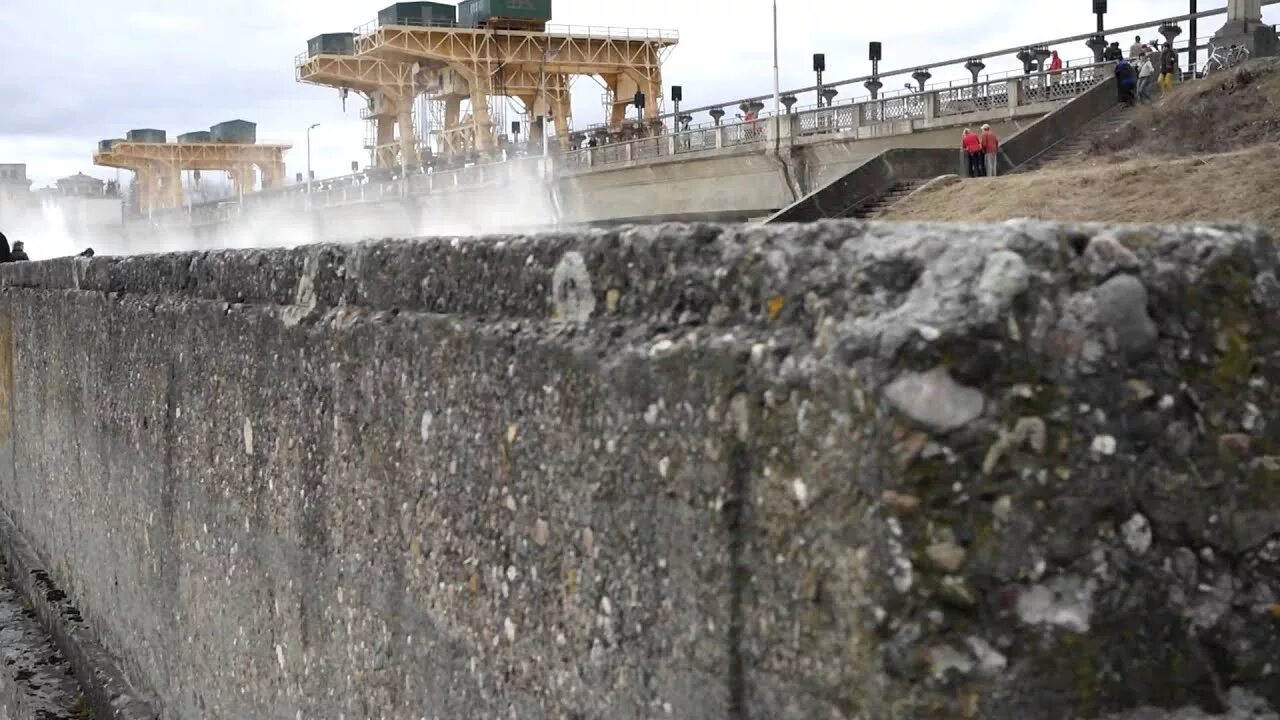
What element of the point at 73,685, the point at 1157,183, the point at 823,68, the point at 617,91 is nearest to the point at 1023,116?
the point at 1157,183

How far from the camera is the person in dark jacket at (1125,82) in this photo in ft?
87.0

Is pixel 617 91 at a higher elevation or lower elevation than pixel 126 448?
higher

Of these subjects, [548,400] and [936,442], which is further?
[548,400]

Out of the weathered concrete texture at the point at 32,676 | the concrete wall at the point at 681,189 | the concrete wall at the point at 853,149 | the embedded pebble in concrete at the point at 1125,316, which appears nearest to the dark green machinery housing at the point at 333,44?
the concrete wall at the point at 681,189

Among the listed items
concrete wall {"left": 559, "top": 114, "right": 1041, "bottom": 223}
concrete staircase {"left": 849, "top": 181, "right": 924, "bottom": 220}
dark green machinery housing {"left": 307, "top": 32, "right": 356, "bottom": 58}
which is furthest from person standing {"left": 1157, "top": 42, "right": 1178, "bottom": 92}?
dark green machinery housing {"left": 307, "top": 32, "right": 356, "bottom": 58}

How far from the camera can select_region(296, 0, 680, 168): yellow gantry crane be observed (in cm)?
5328

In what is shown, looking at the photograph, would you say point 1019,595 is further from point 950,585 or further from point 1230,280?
point 1230,280

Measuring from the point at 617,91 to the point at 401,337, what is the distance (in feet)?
177

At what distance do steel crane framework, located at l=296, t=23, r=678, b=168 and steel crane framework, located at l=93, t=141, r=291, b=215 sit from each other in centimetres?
2853

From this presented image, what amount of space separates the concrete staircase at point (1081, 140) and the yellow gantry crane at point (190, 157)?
219ft

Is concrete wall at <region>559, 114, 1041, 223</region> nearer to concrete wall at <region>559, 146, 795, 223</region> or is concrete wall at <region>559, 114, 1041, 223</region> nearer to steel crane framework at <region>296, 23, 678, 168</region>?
concrete wall at <region>559, 146, 795, 223</region>

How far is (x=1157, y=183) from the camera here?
1942 centimetres

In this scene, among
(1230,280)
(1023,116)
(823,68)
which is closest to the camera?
(1230,280)

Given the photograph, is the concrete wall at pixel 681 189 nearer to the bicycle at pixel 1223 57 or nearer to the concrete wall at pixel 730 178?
the concrete wall at pixel 730 178
